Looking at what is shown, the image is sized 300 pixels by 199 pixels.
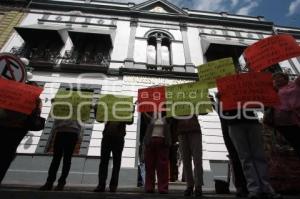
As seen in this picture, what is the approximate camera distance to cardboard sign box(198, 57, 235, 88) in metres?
5.68

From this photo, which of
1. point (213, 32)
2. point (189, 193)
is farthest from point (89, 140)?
point (213, 32)

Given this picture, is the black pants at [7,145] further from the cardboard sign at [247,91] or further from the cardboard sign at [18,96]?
the cardboard sign at [247,91]

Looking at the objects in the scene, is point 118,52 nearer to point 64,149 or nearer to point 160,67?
point 160,67

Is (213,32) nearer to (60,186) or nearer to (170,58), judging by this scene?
(170,58)

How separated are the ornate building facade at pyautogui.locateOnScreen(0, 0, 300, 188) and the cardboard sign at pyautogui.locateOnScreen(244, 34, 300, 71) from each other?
5.67 meters

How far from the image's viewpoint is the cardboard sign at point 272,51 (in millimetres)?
5675

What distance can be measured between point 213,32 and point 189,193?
13687mm

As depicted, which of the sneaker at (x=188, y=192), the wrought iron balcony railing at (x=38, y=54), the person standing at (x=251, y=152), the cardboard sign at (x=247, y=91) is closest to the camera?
the person standing at (x=251, y=152)

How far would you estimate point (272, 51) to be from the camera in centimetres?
578

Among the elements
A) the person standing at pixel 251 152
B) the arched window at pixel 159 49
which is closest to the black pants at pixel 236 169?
the person standing at pixel 251 152

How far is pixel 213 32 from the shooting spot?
16984 millimetres

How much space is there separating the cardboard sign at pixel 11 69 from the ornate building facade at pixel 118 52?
5.22 metres

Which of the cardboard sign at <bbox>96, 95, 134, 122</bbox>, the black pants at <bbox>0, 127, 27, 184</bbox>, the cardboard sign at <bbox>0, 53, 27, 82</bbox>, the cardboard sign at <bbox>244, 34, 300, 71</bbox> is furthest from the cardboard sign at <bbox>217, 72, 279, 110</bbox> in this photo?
the cardboard sign at <bbox>0, 53, 27, 82</bbox>

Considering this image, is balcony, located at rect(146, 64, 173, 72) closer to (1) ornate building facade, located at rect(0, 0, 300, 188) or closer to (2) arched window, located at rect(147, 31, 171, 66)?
(1) ornate building facade, located at rect(0, 0, 300, 188)
